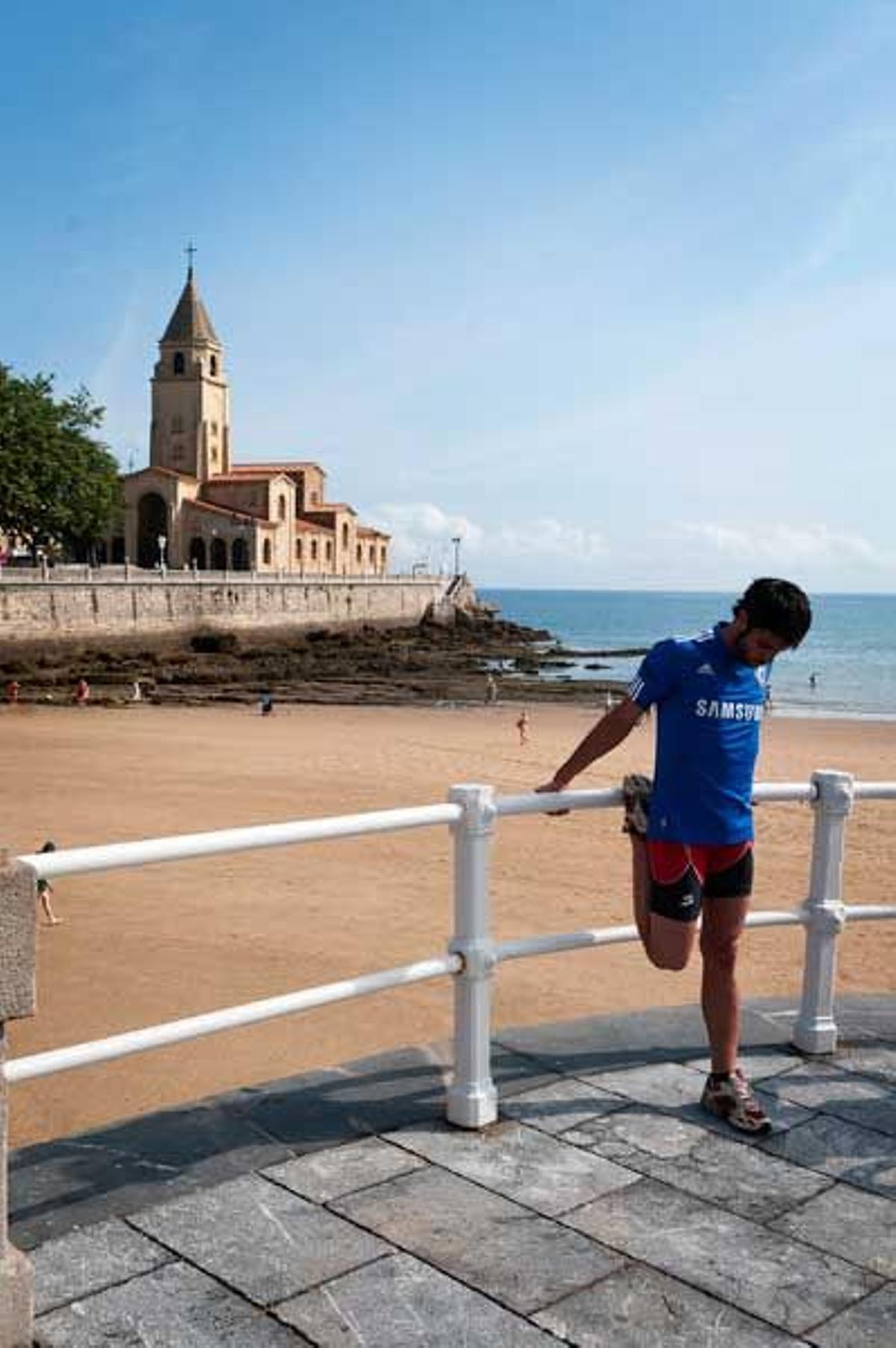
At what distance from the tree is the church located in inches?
410

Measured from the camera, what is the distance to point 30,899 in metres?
2.39

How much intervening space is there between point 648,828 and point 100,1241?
71.8 inches

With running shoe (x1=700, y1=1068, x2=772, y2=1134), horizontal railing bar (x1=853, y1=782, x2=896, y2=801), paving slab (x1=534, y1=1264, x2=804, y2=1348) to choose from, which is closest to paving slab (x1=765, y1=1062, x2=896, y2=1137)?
running shoe (x1=700, y1=1068, x2=772, y2=1134)

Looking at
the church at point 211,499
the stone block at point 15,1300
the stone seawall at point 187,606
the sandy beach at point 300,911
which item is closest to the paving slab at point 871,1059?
the stone block at point 15,1300

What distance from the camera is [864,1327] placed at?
2564 millimetres

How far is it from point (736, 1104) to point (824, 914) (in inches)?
33.6

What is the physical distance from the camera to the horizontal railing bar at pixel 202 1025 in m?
2.78

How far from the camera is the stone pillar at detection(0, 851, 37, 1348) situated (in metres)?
2.37

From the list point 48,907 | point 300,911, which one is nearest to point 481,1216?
point 300,911

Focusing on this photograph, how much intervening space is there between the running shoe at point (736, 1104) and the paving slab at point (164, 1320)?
5.18 ft

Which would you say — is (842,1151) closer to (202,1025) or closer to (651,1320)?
(651,1320)

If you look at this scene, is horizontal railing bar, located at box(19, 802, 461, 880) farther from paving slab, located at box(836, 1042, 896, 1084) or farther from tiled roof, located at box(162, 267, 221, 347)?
tiled roof, located at box(162, 267, 221, 347)

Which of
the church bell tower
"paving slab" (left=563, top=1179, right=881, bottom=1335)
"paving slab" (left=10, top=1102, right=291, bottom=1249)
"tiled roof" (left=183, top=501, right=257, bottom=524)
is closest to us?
"paving slab" (left=563, top=1179, right=881, bottom=1335)

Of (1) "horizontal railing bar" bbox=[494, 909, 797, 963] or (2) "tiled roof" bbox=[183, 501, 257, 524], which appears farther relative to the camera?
(2) "tiled roof" bbox=[183, 501, 257, 524]
